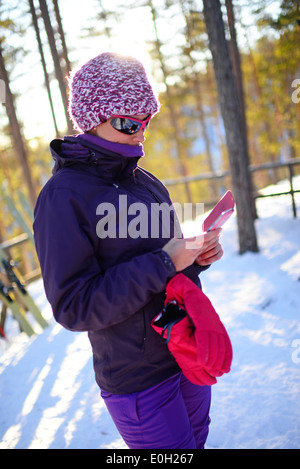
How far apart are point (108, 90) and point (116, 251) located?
0.56 metres

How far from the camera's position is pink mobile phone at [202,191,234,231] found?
136 cm

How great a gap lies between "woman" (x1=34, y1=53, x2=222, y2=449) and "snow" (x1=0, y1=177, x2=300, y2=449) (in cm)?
140

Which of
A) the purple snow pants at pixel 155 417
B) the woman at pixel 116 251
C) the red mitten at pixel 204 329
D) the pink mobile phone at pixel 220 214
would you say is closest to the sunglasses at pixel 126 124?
the woman at pixel 116 251

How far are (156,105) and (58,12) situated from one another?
26.8 feet

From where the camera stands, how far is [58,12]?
8.05 meters

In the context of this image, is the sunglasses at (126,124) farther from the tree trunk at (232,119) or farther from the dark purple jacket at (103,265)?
the tree trunk at (232,119)

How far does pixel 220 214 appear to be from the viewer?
137 centimetres

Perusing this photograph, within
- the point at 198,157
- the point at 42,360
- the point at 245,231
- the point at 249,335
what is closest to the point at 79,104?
the point at 249,335

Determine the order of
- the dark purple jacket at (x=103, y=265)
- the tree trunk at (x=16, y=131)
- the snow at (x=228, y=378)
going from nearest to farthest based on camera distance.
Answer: the dark purple jacket at (x=103, y=265) < the snow at (x=228, y=378) < the tree trunk at (x=16, y=131)

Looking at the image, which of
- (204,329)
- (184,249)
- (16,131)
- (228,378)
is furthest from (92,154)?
(16,131)

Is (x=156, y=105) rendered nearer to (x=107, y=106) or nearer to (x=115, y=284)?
(x=107, y=106)

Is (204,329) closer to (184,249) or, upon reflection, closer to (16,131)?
(184,249)

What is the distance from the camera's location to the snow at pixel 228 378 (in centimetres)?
263

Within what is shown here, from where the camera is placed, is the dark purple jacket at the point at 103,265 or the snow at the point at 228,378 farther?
the snow at the point at 228,378
